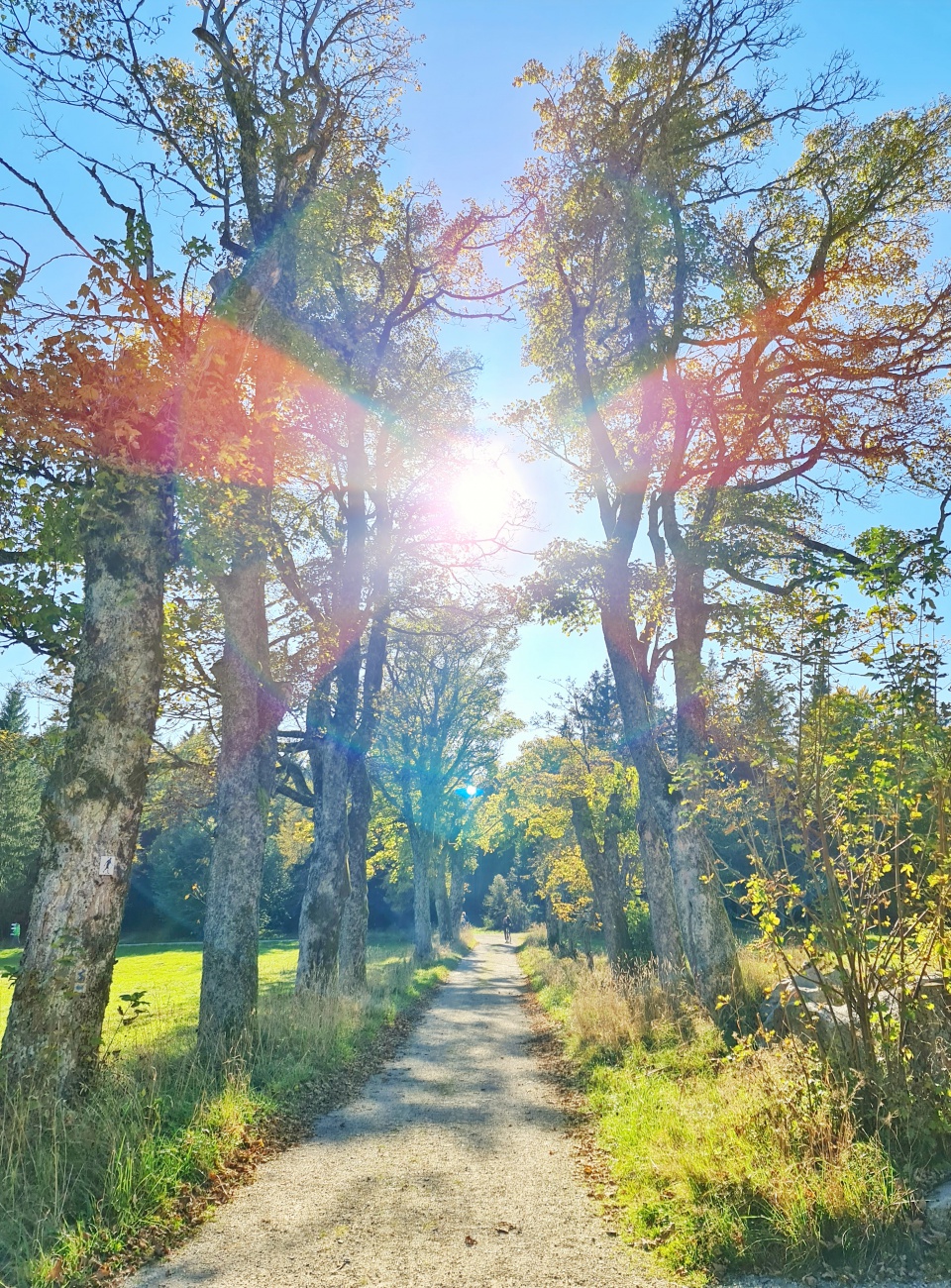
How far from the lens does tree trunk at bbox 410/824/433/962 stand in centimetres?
2820

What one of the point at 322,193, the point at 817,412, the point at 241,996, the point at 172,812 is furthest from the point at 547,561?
the point at 172,812

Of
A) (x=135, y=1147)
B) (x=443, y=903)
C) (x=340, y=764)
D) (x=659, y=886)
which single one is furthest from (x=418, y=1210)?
(x=443, y=903)

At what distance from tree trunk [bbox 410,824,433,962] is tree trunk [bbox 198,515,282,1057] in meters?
20.6

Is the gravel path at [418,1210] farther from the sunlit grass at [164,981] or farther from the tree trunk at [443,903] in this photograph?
the tree trunk at [443,903]

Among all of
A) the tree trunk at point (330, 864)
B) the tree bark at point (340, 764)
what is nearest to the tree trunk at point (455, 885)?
the tree bark at point (340, 764)

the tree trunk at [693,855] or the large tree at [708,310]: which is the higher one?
the large tree at [708,310]

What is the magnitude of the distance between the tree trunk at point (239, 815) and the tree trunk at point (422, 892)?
20.6 metres

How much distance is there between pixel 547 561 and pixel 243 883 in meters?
7.38

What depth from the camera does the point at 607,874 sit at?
18.9 meters

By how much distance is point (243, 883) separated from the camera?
8.68 metres

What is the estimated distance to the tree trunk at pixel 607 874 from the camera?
16516mm

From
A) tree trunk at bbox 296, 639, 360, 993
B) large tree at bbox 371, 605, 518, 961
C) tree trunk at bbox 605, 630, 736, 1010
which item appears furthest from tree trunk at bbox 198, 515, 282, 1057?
large tree at bbox 371, 605, 518, 961

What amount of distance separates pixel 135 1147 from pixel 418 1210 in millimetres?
2078

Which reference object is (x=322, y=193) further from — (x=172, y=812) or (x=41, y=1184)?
(x=172, y=812)
